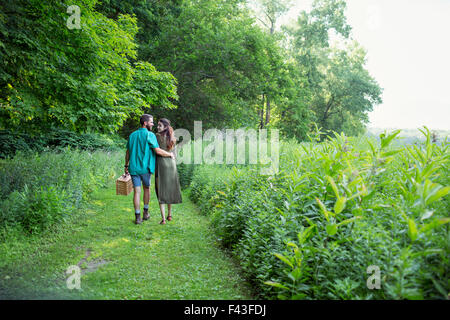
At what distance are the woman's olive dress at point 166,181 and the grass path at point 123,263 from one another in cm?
60

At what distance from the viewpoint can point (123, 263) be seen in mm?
4113

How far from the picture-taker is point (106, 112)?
6430mm

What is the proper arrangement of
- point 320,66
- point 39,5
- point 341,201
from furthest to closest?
1. point 320,66
2. point 39,5
3. point 341,201

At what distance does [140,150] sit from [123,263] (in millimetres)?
2401

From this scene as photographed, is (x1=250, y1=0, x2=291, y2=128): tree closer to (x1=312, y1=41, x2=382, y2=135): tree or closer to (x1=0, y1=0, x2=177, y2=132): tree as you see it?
(x1=312, y1=41, x2=382, y2=135): tree

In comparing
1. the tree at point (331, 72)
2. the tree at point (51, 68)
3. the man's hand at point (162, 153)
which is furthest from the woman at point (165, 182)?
the tree at point (331, 72)

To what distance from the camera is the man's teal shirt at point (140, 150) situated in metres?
5.69

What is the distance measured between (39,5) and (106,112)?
92.4 inches

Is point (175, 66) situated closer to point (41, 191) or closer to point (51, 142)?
point (51, 142)

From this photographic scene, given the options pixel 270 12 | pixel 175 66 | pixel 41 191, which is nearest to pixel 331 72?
pixel 270 12

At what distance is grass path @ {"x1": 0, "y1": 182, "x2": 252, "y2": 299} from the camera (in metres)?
3.37

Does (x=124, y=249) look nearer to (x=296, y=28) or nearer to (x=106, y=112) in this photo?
(x=106, y=112)

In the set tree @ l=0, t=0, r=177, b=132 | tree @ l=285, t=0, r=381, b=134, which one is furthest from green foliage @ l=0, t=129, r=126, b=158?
tree @ l=285, t=0, r=381, b=134
